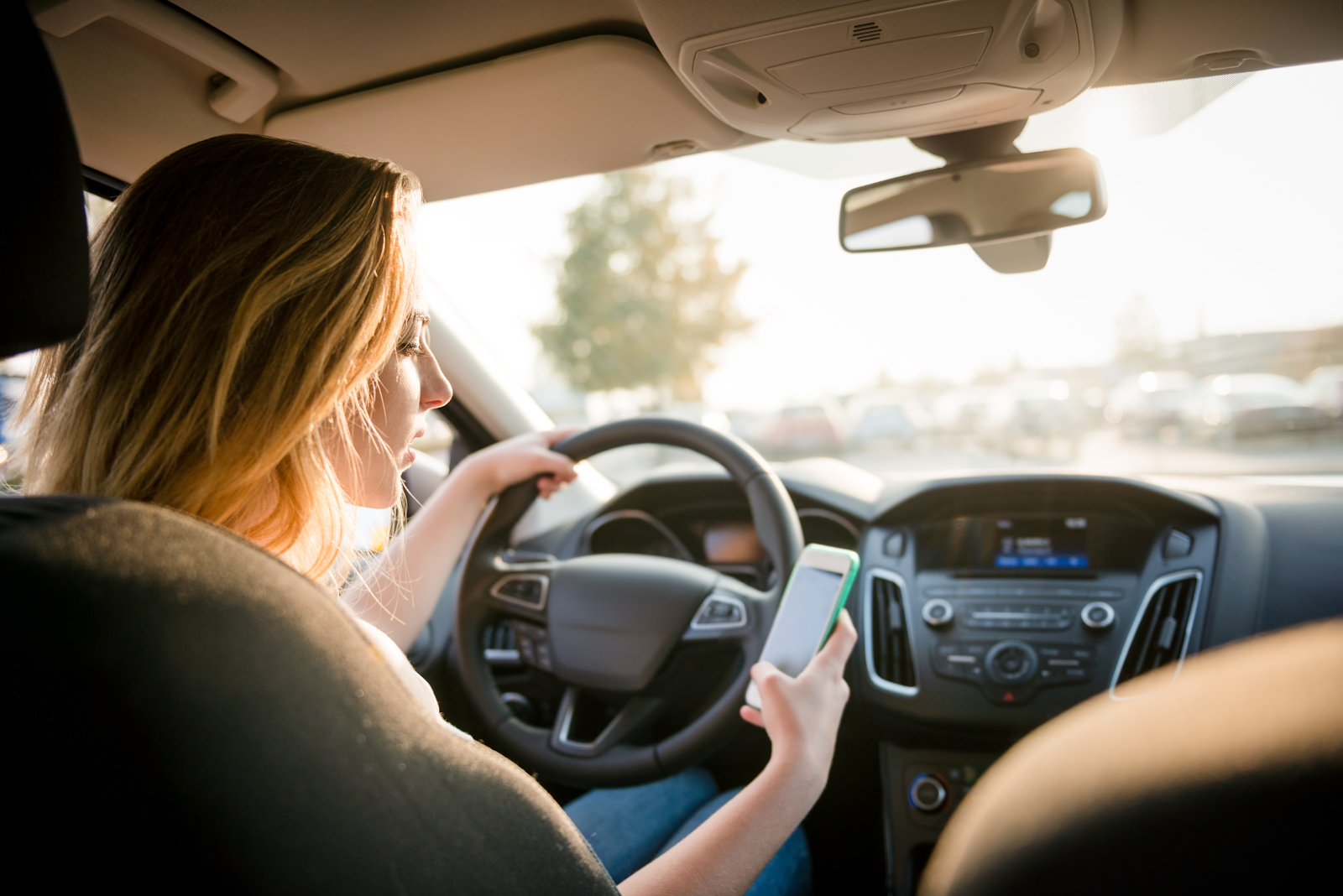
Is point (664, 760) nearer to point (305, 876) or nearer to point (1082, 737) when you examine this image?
point (305, 876)

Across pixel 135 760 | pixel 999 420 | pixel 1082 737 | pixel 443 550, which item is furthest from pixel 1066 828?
pixel 999 420

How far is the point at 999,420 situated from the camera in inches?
454

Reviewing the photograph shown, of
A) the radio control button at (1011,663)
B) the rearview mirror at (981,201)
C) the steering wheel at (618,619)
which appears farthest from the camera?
the radio control button at (1011,663)

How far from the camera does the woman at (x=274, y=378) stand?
1.05 metres

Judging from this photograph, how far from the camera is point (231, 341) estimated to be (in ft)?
3.47

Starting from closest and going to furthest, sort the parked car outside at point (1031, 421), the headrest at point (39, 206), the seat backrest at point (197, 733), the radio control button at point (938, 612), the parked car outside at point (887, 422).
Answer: the seat backrest at point (197, 733), the headrest at point (39, 206), the radio control button at point (938, 612), the parked car outside at point (1031, 421), the parked car outside at point (887, 422)

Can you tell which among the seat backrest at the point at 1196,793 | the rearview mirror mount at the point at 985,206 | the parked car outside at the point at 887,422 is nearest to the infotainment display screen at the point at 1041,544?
the rearview mirror mount at the point at 985,206

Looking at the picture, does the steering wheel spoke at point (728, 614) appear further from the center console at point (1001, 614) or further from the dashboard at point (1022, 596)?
the center console at point (1001, 614)

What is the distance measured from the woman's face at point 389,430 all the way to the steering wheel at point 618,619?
2.27 ft

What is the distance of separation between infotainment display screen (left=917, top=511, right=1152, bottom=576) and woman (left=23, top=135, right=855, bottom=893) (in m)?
1.15

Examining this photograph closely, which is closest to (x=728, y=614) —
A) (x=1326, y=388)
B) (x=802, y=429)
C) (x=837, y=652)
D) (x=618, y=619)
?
(x=618, y=619)

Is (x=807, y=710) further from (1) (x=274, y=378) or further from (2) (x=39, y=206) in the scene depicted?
(2) (x=39, y=206)

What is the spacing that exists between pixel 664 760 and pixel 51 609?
55.9 inches

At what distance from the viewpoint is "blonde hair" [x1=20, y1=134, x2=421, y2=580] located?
1.05 metres
